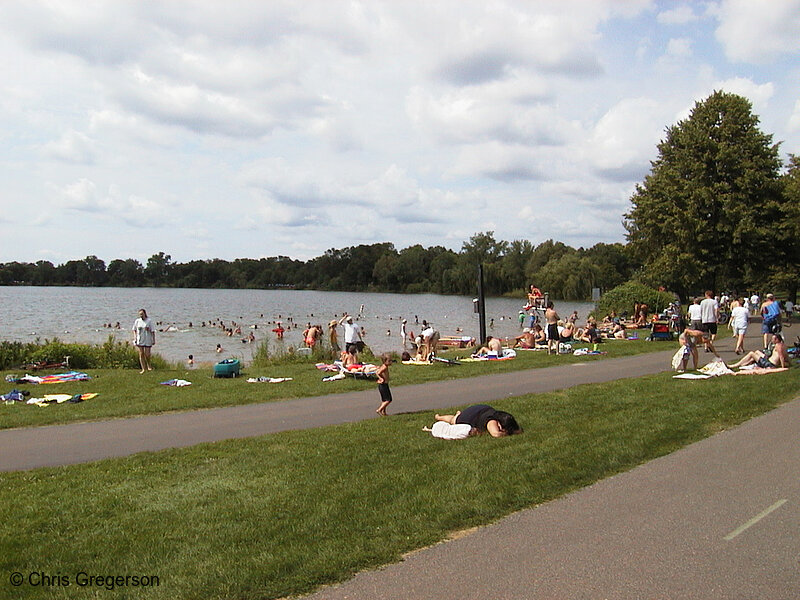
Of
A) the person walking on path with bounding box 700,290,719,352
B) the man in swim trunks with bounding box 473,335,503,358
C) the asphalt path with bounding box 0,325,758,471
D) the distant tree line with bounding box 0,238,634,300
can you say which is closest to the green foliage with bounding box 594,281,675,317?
the person walking on path with bounding box 700,290,719,352

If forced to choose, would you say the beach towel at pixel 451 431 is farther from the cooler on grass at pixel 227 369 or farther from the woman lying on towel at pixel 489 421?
the cooler on grass at pixel 227 369

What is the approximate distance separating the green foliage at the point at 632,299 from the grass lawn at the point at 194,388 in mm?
16490

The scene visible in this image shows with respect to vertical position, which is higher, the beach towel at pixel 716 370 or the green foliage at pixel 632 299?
the green foliage at pixel 632 299

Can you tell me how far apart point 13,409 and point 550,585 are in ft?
35.6

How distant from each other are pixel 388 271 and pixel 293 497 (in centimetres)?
14569

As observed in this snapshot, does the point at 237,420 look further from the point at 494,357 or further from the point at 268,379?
the point at 494,357

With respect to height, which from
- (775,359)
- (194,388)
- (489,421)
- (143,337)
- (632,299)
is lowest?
(194,388)

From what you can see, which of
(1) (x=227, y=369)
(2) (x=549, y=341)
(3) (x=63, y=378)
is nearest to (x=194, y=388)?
(1) (x=227, y=369)

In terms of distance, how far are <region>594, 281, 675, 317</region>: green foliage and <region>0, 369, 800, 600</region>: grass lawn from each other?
2632 cm

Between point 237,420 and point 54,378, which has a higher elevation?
point 54,378

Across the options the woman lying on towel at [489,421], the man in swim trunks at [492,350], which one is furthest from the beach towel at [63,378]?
the man in swim trunks at [492,350]

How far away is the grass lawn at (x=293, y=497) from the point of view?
16.1ft

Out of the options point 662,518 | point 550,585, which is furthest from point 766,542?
point 550,585

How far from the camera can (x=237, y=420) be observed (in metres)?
11.2
